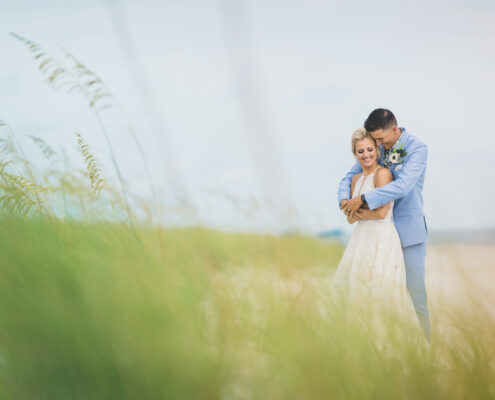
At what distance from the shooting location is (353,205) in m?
3.23

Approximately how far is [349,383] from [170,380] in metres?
0.47

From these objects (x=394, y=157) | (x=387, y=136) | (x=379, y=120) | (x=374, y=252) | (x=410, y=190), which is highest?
(x=379, y=120)

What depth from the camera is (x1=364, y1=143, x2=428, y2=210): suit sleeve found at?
3.10 m

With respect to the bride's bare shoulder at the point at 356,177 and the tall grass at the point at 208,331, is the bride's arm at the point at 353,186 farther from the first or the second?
the tall grass at the point at 208,331

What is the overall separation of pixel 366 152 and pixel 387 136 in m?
0.24

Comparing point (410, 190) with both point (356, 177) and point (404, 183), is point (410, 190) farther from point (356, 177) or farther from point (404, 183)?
point (356, 177)

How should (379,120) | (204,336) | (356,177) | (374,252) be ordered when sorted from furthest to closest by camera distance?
1. (356,177)
2. (379,120)
3. (374,252)
4. (204,336)

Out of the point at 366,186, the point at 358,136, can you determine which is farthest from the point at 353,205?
the point at 358,136

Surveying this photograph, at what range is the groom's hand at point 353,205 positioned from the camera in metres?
3.20

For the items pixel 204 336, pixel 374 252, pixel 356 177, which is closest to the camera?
pixel 204 336

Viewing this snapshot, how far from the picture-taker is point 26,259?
5.39 ft

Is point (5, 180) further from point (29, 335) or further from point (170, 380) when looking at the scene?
point (170, 380)

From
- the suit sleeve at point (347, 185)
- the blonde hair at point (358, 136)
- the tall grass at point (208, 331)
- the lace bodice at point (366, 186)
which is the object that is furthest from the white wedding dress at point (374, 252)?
the tall grass at point (208, 331)

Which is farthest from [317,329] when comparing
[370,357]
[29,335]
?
[29,335]
